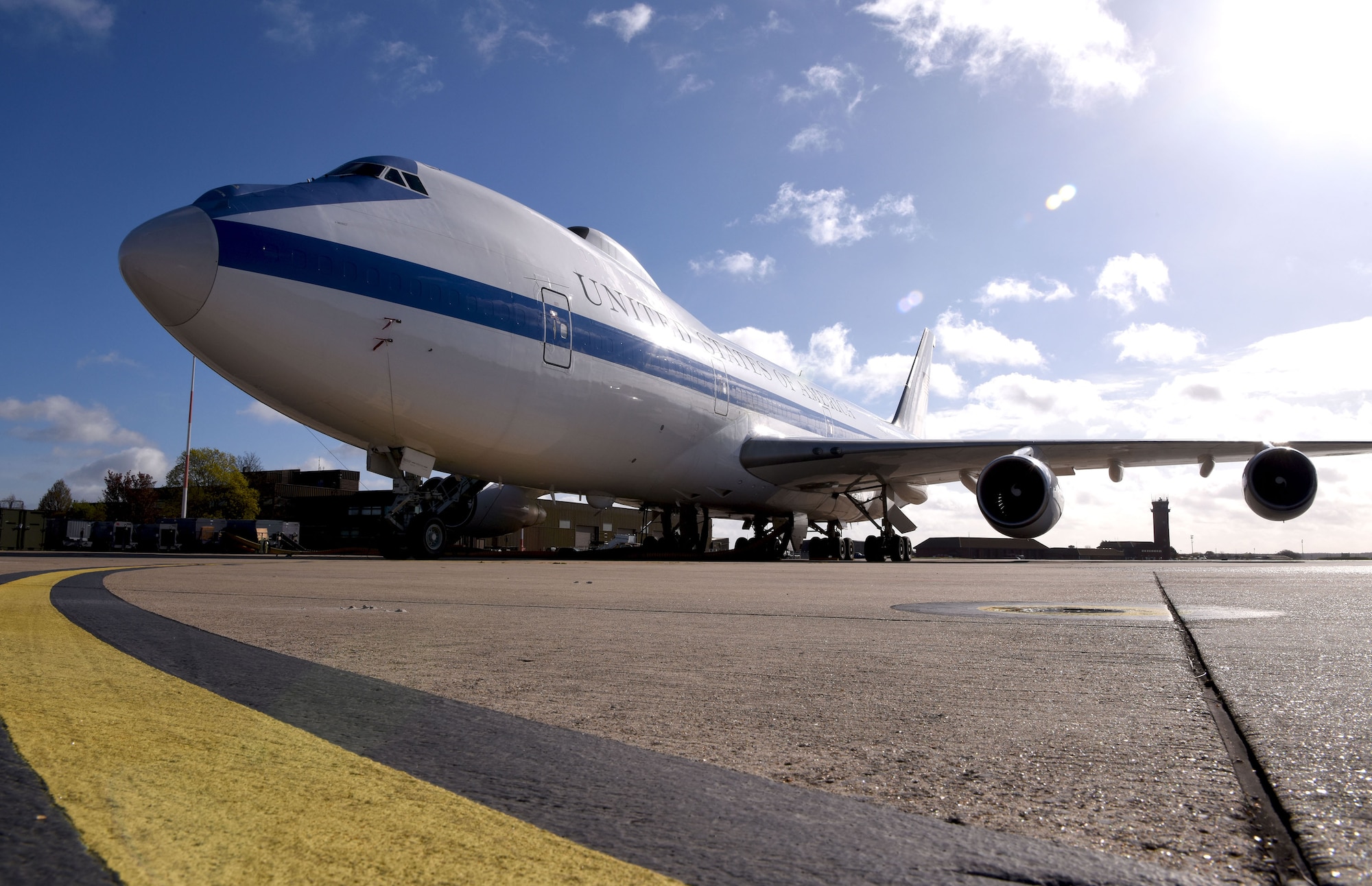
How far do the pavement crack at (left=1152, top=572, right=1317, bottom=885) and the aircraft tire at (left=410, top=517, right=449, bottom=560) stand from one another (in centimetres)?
1118

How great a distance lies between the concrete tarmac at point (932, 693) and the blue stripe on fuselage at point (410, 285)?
4.63 meters

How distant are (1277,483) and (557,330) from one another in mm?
12515

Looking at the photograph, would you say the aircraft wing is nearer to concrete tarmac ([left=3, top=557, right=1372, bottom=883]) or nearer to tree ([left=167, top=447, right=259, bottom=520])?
concrete tarmac ([left=3, top=557, right=1372, bottom=883])

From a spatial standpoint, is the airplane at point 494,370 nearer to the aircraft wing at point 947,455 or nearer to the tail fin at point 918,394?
the aircraft wing at point 947,455

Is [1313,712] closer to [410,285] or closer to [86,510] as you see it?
[410,285]

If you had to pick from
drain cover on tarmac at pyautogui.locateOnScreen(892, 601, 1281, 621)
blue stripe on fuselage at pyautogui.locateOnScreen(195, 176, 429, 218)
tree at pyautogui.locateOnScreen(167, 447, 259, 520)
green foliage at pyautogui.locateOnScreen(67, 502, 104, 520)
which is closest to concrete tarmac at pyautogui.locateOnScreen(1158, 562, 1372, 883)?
drain cover on tarmac at pyautogui.locateOnScreen(892, 601, 1281, 621)

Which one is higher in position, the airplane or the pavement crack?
the airplane

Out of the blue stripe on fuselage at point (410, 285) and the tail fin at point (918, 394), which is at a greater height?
the tail fin at point (918, 394)

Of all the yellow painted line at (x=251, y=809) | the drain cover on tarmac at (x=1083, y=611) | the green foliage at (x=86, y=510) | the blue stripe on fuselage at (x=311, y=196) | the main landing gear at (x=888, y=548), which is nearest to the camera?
the yellow painted line at (x=251, y=809)

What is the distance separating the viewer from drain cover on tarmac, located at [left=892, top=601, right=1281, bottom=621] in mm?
3947

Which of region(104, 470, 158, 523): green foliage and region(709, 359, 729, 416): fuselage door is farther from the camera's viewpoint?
region(104, 470, 158, 523): green foliage

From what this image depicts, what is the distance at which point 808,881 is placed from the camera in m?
0.88

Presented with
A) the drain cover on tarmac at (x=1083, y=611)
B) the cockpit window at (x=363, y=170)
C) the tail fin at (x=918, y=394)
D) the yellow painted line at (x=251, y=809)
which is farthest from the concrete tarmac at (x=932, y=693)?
the tail fin at (x=918, y=394)

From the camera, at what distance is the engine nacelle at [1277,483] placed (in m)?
14.0
